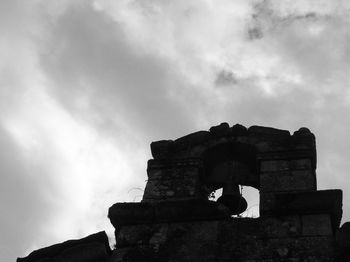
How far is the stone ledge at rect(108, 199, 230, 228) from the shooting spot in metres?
7.21

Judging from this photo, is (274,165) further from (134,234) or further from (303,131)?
(134,234)

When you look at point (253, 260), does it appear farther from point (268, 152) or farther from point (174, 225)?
point (268, 152)

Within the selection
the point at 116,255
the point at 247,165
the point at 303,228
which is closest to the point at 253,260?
the point at 303,228

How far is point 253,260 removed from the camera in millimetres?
6508

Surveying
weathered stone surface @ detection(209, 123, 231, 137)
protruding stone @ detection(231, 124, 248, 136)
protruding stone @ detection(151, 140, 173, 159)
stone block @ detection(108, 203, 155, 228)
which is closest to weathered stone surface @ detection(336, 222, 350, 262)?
stone block @ detection(108, 203, 155, 228)

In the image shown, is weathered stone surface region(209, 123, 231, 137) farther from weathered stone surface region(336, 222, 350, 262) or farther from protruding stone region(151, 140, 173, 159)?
weathered stone surface region(336, 222, 350, 262)

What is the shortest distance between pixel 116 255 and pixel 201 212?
1036 mm

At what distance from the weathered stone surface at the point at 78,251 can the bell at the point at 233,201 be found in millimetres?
1711

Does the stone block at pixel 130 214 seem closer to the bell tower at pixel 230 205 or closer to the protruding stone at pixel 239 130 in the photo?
the bell tower at pixel 230 205

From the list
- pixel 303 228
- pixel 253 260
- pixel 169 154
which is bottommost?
pixel 253 260

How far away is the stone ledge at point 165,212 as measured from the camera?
23.6 ft

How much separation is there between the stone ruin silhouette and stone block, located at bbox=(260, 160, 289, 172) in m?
0.01

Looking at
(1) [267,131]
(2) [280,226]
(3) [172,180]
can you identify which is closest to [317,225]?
(2) [280,226]

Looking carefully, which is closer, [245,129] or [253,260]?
[253,260]
